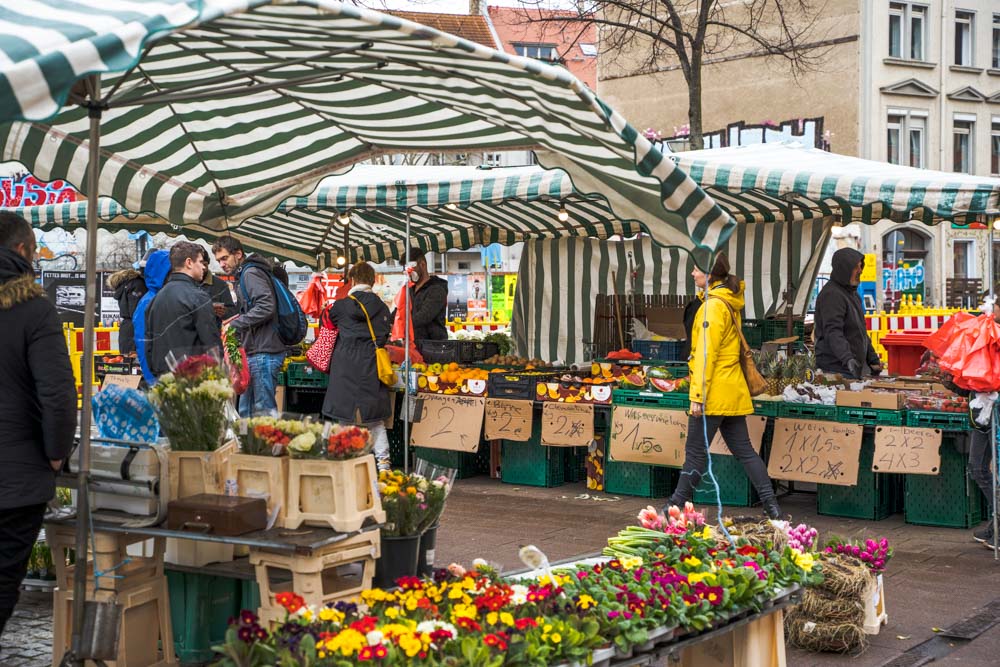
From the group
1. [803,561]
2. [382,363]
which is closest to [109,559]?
[803,561]

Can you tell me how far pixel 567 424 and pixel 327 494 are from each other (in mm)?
5428

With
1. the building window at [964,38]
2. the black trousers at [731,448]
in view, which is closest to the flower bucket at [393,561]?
the black trousers at [731,448]

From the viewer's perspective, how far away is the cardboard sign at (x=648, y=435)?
30.0 feet

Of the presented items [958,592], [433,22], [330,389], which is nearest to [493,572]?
[958,592]

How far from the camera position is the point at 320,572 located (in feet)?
14.7

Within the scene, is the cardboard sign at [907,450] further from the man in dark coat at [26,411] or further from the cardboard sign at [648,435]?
the man in dark coat at [26,411]

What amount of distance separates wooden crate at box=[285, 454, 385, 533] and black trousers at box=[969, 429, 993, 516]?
4.87 m

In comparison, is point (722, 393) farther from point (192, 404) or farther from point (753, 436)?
point (192, 404)

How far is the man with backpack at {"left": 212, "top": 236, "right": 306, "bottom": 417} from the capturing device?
9602 mm

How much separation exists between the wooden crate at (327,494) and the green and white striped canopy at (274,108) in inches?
59.2

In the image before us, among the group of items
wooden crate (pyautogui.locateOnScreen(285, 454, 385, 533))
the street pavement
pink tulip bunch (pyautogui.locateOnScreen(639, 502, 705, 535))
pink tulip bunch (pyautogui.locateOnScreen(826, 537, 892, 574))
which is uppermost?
wooden crate (pyautogui.locateOnScreen(285, 454, 385, 533))

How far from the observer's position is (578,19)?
18750 millimetres

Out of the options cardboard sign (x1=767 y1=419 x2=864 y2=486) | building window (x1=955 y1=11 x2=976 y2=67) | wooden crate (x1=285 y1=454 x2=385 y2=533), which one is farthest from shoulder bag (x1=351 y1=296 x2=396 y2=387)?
building window (x1=955 y1=11 x2=976 y2=67)

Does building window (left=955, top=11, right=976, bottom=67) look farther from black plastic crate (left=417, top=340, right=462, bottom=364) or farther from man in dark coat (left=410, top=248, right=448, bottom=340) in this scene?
black plastic crate (left=417, top=340, right=462, bottom=364)
